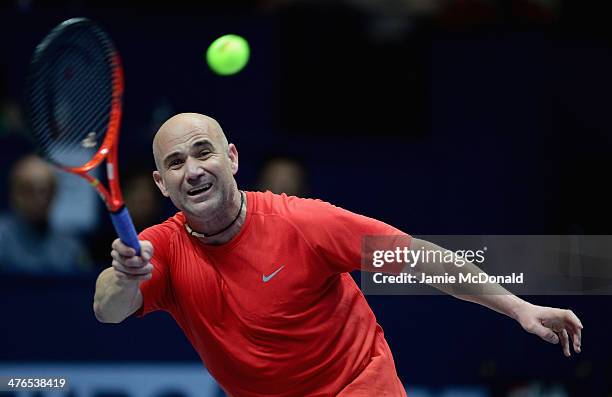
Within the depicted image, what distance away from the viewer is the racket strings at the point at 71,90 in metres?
3.91

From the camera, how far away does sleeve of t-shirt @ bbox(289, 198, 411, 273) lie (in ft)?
13.5

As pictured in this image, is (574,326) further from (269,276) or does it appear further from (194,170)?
(194,170)

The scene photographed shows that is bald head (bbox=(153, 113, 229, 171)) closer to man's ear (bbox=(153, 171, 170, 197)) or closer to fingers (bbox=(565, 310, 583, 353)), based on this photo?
man's ear (bbox=(153, 171, 170, 197))

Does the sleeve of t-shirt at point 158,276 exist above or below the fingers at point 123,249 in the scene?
below

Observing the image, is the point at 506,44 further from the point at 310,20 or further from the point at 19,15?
the point at 19,15

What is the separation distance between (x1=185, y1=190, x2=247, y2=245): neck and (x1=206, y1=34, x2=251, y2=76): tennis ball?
9.09 feet

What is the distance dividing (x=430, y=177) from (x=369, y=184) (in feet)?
1.22

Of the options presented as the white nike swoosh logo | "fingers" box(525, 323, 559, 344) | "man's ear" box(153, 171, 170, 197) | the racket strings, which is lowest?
"fingers" box(525, 323, 559, 344)

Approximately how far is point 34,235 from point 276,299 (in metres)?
2.36

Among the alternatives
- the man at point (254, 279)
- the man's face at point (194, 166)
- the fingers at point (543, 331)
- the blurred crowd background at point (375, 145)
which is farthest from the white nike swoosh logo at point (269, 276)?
the blurred crowd background at point (375, 145)

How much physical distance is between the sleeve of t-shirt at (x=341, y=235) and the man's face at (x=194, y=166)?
309mm

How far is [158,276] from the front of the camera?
410 cm

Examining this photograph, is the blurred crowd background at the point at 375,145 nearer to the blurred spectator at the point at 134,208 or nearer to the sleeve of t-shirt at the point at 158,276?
the blurred spectator at the point at 134,208

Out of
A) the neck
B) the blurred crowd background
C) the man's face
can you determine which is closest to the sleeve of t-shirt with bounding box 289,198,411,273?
the neck
